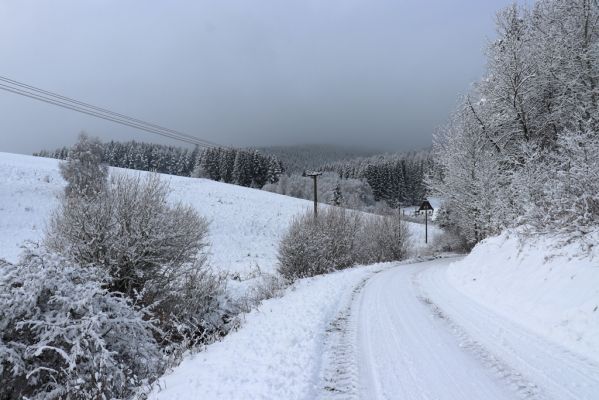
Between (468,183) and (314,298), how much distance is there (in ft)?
63.7

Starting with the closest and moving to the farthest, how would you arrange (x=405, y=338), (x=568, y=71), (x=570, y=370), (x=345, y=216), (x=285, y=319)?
(x=570, y=370)
(x=405, y=338)
(x=285, y=319)
(x=568, y=71)
(x=345, y=216)

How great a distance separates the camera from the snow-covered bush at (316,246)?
2062 centimetres

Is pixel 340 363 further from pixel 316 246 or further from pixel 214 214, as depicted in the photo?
pixel 214 214

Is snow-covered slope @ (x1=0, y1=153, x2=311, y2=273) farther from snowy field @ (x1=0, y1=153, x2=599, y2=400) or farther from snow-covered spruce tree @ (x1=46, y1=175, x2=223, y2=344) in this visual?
snowy field @ (x1=0, y1=153, x2=599, y2=400)

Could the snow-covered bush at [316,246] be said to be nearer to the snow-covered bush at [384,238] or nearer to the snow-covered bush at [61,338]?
the snow-covered bush at [384,238]

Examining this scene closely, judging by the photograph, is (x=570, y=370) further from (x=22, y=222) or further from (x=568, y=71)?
(x=22, y=222)

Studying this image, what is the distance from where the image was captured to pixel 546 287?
793 cm

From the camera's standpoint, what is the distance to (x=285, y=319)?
344 inches

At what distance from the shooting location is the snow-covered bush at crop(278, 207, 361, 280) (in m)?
20.6

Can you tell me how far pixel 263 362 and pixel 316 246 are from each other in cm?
1508

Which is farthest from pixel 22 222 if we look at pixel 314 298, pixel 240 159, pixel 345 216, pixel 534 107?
pixel 240 159

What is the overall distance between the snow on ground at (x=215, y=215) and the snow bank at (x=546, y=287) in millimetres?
14247

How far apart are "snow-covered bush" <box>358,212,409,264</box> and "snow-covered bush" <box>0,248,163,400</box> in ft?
81.3

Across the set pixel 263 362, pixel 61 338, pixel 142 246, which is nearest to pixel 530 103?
pixel 142 246
